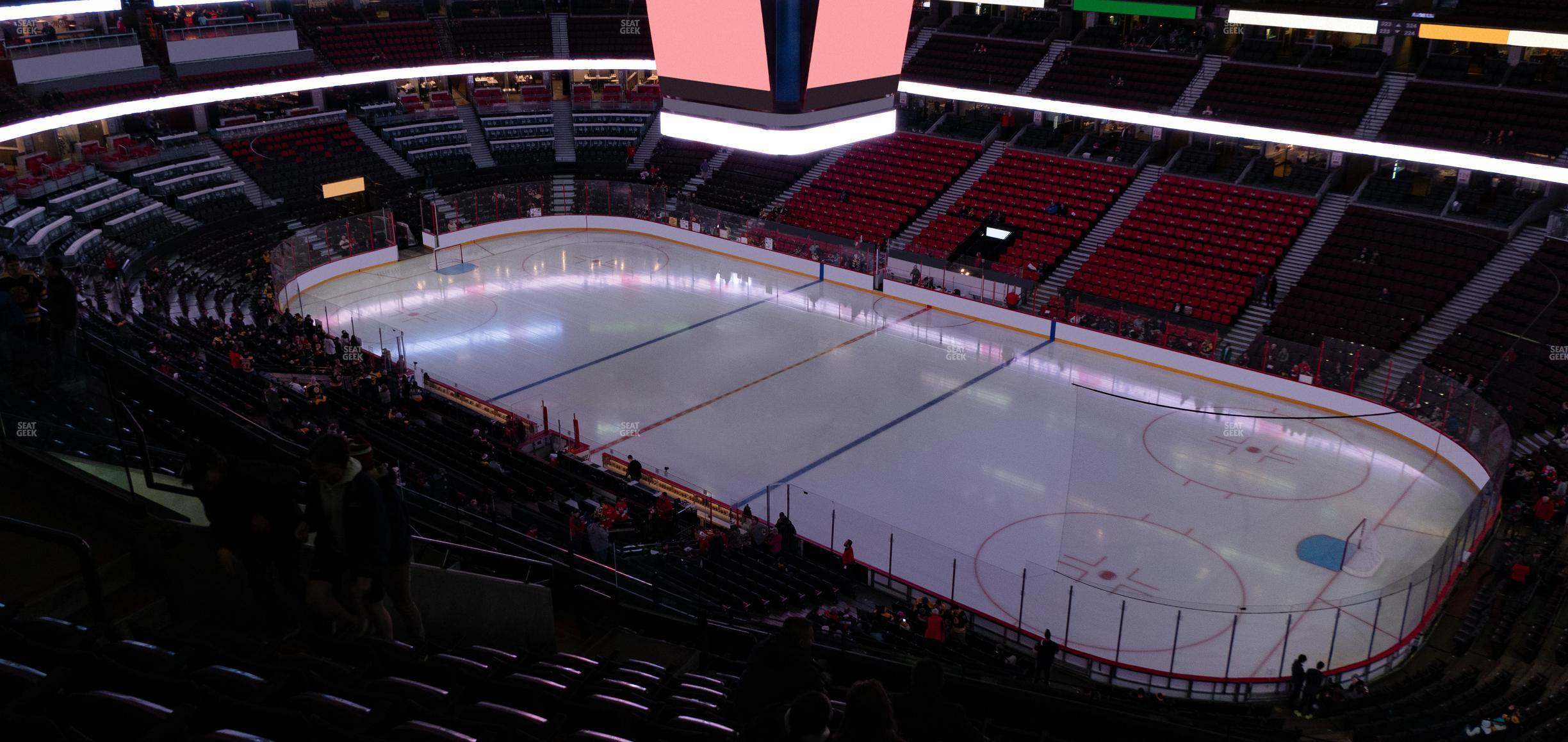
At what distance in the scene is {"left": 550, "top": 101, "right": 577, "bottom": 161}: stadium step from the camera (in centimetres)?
3788

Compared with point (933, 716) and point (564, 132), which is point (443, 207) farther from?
point (933, 716)

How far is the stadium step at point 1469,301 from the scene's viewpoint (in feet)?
71.7

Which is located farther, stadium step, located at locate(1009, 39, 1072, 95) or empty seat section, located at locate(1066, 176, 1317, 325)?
stadium step, located at locate(1009, 39, 1072, 95)

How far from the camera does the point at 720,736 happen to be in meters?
5.27


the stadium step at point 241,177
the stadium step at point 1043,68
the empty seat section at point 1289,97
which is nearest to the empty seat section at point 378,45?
the stadium step at point 241,177

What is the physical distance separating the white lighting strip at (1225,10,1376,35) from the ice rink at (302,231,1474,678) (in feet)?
37.1

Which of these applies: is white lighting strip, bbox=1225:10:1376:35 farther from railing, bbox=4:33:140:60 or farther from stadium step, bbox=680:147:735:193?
railing, bbox=4:33:140:60

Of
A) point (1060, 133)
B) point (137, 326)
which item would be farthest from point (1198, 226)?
point (137, 326)

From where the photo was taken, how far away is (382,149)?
36.5m

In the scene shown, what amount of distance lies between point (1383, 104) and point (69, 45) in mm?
34639

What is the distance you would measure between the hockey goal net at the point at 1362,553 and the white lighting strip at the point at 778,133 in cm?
886

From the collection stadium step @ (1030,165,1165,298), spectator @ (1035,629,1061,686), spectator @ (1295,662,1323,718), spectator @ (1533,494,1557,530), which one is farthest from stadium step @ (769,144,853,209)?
spectator @ (1295,662,1323,718)

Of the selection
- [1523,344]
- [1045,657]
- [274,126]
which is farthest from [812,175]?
[1045,657]

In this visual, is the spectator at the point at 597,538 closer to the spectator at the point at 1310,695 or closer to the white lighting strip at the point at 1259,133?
the spectator at the point at 1310,695
